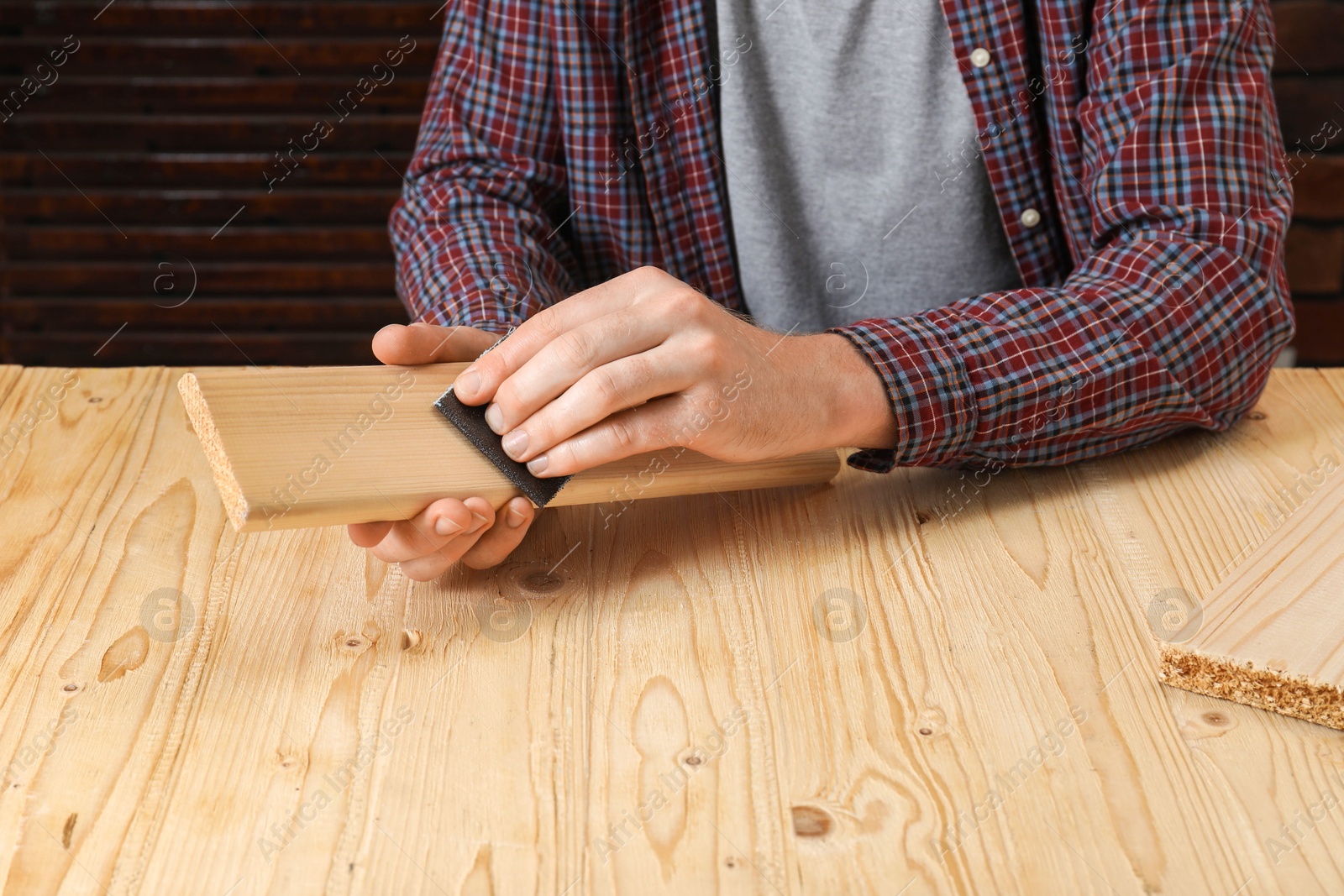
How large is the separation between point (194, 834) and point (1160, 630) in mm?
665

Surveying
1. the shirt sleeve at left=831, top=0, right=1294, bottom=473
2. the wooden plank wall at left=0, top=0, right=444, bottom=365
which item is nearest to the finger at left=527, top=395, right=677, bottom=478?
the shirt sleeve at left=831, top=0, right=1294, bottom=473

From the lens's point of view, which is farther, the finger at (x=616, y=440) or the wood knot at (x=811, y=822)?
the finger at (x=616, y=440)

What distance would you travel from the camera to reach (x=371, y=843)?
0.63 metres

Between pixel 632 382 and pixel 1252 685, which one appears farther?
pixel 632 382

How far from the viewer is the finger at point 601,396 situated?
2.73 feet

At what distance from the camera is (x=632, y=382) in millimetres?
842

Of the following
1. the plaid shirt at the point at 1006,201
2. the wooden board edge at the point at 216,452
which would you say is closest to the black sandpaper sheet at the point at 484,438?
the wooden board edge at the point at 216,452

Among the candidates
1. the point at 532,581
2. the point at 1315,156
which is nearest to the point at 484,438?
the point at 532,581

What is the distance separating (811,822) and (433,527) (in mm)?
353

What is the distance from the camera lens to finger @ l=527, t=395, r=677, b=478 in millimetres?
855

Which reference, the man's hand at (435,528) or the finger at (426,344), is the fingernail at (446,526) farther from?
the finger at (426,344)

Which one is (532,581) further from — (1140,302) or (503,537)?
(1140,302)

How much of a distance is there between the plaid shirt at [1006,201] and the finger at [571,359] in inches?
9.1

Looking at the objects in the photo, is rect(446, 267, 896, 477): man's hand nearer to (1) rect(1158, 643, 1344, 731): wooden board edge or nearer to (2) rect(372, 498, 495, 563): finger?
(2) rect(372, 498, 495, 563): finger
